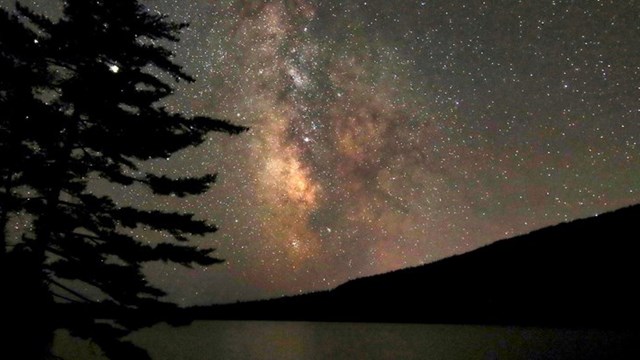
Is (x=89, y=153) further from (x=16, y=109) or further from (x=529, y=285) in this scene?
(x=529, y=285)

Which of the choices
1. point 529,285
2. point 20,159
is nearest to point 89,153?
point 20,159

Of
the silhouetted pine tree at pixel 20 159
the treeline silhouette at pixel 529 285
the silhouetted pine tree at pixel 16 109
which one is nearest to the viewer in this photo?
the silhouetted pine tree at pixel 20 159

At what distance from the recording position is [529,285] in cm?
10806

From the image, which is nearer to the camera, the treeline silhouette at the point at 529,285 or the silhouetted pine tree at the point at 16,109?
the silhouetted pine tree at the point at 16,109

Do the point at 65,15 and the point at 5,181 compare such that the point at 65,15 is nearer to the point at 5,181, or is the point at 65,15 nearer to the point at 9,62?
the point at 9,62

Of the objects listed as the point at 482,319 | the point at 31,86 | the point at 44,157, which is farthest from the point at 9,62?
the point at 482,319

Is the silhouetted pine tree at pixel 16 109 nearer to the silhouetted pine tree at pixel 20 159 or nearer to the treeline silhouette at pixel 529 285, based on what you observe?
the silhouetted pine tree at pixel 20 159

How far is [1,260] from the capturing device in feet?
20.0

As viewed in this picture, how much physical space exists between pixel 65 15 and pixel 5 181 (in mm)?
3278

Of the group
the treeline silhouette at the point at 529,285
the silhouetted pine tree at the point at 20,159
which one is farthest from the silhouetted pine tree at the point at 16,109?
the treeline silhouette at the point at 529,285

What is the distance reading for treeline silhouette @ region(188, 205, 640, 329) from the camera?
8825cm

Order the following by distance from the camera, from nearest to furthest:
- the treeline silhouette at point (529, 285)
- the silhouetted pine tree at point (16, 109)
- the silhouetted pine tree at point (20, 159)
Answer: the silhouetted pine tree at point (20, 159), the silhouetted pine tree at point (16, 109), the treeline silhouette at point (529, 285)

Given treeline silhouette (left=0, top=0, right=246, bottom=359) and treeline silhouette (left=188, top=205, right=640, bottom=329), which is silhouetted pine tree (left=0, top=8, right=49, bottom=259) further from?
treeline silhouette (left=188, top=205, right=640, bottom=329)

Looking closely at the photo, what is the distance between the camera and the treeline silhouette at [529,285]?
88250 millimetres
